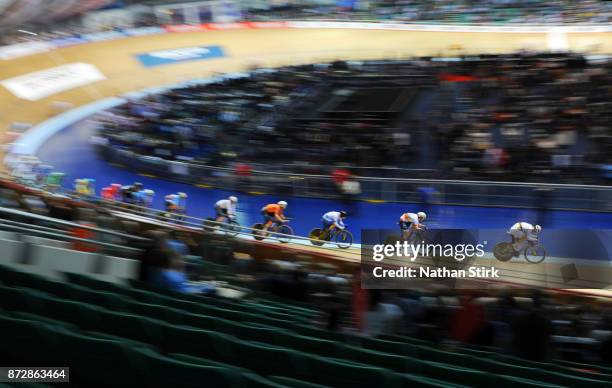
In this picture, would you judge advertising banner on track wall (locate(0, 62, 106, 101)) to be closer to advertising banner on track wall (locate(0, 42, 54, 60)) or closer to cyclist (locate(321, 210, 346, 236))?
advertising banner on track wall (locate(0, 42, 54, 60))

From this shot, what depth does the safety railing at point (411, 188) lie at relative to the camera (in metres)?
14.0

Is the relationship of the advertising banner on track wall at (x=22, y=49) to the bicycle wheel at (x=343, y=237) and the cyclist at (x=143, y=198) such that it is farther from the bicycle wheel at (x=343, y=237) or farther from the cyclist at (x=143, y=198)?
the bicycle wheel at (x=343, y=237)

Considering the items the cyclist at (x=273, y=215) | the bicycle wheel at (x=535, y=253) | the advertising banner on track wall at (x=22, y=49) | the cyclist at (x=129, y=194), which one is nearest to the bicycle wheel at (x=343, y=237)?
the cyclist at (x=273, y=215)

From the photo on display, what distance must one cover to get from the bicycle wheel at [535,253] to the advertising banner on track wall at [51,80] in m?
19.3

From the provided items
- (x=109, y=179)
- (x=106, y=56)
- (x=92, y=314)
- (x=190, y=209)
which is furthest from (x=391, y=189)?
(x=106, y=56)

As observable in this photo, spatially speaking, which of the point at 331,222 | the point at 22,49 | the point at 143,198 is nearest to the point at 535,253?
the point at 331,222

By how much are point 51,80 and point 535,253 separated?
837 inches

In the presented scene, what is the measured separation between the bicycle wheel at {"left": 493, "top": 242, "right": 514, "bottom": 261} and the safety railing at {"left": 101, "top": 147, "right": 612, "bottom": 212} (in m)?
3.95

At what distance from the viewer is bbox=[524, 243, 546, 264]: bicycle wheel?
9.29 meters

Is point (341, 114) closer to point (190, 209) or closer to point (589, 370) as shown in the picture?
point (190, 209)

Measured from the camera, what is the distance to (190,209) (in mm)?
15281

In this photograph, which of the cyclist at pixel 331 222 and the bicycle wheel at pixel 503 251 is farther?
the cyclist at pixel 331 222

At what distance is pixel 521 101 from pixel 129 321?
17633 mm

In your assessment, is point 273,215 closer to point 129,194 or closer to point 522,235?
point 129,194
